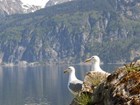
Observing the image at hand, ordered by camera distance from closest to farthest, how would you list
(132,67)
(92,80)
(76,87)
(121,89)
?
(121,89)
(132,67)
(92,80)
(76,87)

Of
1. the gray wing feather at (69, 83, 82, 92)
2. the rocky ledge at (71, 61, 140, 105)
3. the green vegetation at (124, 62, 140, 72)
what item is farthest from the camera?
the gray wing feather at (69, 83, 82, 92)

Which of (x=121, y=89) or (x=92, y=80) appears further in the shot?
(x=92, y=80)

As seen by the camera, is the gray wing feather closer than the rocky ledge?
No

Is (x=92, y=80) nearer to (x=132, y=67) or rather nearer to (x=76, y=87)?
(x=76, y=87)

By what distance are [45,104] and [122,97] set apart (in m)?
166

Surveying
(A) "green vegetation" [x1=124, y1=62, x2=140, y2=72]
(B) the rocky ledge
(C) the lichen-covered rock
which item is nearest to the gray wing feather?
(C) the lichen-covered rock

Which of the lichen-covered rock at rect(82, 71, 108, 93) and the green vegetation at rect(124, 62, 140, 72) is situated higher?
the green vegetation at rect(124, 62, 140, 72)

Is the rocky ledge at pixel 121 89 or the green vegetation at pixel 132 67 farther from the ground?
the green vegetation at pixel 132 67

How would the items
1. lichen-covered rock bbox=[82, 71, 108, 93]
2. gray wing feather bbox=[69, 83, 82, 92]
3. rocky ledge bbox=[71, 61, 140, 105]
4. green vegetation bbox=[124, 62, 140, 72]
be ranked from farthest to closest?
gray wing feather bbox=[69, 83, 82, 92]
lichen-covered rock bbox=[82, 71, 108, 93]
green vegetation bbox=[124, 62, 140, 72]
rocky ledge bbox=[71, 61, 140, 105]

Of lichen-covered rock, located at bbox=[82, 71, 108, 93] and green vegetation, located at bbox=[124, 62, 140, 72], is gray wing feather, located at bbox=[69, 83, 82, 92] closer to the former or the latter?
lichen-covered rock, located at bbox=[82, 71, 108, 93]

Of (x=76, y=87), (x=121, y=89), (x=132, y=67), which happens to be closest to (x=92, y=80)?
(x=76, y=87)

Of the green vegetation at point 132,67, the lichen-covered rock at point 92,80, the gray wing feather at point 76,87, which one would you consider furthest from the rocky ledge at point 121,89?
the gray wing feather at point 76,87

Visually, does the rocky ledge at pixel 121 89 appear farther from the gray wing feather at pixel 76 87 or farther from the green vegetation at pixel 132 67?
the gray wing feather at pixel 76 87

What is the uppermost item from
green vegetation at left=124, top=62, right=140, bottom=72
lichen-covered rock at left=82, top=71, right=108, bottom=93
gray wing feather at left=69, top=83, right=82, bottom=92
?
green vegetation at left=124, top=62, right=140, bottom=72
